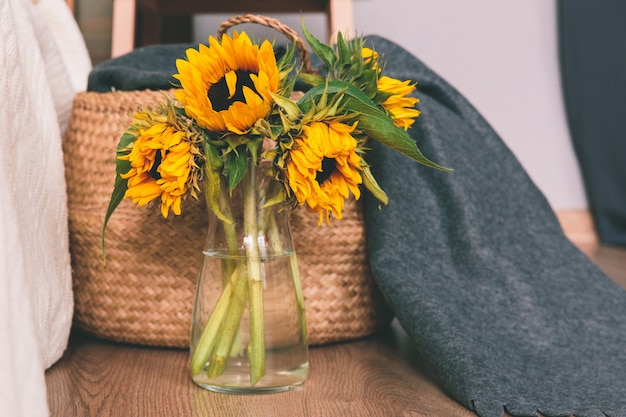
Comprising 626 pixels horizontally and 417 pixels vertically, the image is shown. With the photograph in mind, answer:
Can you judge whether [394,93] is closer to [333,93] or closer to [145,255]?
[333,93]

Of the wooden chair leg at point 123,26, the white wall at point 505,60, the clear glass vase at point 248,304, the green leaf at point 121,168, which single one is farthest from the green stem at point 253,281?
the white wall at point 505,60

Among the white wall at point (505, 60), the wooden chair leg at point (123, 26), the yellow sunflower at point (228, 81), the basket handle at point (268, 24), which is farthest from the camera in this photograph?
the white wall at point (505, 60)

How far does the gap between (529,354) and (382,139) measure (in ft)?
1.03

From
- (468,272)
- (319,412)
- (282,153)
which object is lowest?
(319,412)

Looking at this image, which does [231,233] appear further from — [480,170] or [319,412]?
[480,170]

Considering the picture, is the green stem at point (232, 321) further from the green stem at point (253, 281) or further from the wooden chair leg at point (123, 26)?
the wooden chair leg at point (123, 26)

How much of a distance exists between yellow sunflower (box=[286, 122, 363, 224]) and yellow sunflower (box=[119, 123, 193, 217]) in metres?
0.09

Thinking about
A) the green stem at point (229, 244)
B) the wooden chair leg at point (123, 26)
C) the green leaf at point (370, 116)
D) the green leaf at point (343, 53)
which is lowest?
the green stem at point (229, 244)

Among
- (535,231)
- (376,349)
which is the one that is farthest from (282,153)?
(535,231)

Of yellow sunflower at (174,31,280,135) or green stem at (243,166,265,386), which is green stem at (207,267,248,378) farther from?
yellow sunflower at (174,31,280,135)

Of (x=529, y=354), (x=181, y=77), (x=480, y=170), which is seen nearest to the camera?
(x=181, y=77)

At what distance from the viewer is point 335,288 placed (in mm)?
854

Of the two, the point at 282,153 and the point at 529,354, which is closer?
the point at 282,153

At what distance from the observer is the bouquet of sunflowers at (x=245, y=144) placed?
607 millimetres
